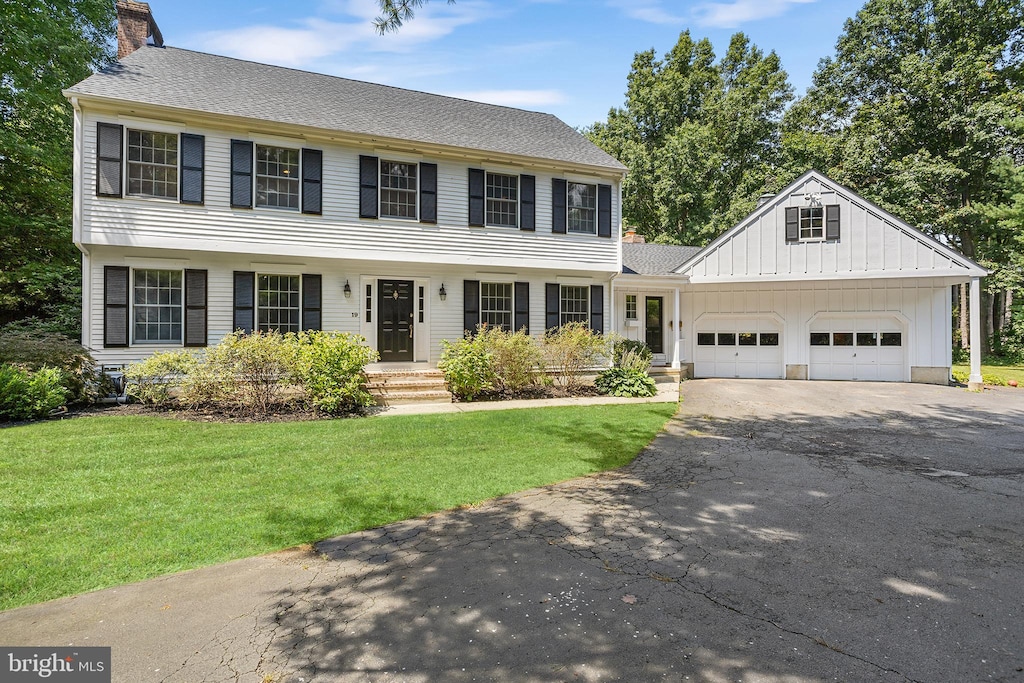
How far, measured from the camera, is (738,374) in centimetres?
1619

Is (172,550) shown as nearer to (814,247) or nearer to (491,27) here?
(491,27)

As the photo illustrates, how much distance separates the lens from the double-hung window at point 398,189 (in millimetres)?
12031

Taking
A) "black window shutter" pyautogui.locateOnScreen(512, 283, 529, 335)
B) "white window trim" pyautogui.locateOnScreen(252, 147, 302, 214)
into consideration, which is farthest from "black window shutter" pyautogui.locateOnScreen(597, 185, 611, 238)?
"white window trim" pyautogui.locateOnScreen(252, 147, 302, 214)

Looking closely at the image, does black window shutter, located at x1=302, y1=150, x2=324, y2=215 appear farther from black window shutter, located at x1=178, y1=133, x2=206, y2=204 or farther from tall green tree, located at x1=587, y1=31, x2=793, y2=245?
tall green tree, located at x1=587, y1=31, x2=793, y2=245

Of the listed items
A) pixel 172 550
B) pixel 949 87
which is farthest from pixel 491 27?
pixel 949 87

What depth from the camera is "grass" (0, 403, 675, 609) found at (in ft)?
12.0

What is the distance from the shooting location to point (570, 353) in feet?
40.0

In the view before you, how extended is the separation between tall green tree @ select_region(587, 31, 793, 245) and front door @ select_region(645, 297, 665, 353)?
11.1 meters

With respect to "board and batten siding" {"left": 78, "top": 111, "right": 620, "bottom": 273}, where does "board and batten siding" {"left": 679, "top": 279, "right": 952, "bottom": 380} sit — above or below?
below

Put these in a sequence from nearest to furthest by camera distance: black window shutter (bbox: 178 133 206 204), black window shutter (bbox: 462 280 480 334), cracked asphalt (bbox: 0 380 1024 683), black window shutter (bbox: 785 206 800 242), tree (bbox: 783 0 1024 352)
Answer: cracked asphalt (bbox: 0 380 1024 683) → black window shutter (bbox: 178 133 206 204) → black window shutter (bbox: 462 280 480 334) → black window shutter (bbox: 785 206 800 242) → tree (bbox: 783 0 1024 352)

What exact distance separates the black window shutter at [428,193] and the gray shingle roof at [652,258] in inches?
242

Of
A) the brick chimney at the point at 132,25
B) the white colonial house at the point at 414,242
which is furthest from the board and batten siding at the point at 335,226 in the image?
the brick chimney at the point at 132,25

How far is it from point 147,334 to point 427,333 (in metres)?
5.84

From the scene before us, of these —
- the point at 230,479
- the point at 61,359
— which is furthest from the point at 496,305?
the point at 61,359
